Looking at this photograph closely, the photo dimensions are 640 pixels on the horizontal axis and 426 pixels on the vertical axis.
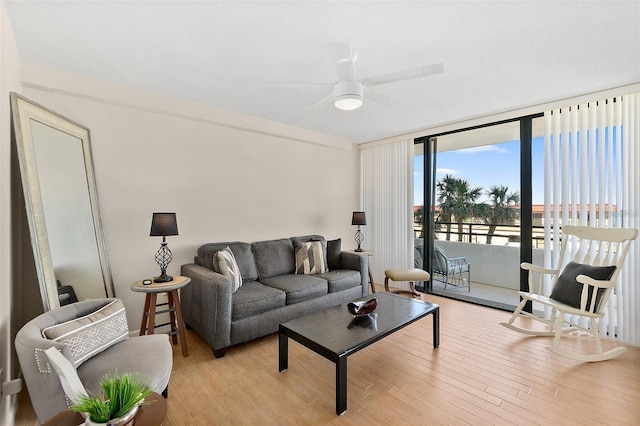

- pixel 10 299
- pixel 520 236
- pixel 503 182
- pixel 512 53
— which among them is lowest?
pixel 10 299

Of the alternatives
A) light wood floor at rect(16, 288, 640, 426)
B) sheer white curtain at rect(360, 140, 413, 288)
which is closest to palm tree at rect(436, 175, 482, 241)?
sheer white curtain at rect(360, 140, 413, 288)

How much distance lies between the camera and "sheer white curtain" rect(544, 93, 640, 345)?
2859 mm

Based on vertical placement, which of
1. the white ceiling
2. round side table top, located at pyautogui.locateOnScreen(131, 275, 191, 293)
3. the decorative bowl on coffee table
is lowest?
the decorative bowl on coffee table

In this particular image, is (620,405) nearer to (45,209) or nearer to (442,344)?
(442,344)

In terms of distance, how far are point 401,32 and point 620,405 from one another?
2.95 meters

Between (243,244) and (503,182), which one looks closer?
(243,244)

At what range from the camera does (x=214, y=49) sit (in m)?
2.21

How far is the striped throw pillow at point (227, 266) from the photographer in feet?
9.75

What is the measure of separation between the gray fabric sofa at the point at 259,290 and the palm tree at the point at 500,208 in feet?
5.90

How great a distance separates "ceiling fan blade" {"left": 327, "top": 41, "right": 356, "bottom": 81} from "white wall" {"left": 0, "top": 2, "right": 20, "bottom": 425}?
2022 mm

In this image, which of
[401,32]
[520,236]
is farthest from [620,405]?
[401,32]

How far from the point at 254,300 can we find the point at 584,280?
9.68 feet

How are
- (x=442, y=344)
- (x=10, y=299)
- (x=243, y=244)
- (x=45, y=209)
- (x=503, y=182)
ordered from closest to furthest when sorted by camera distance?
1. (x=10, y=299)
2. (x=45, y=209)
3. (x=442, y=344)
4. (x=243, y=244)
5. (x=503, y=182)

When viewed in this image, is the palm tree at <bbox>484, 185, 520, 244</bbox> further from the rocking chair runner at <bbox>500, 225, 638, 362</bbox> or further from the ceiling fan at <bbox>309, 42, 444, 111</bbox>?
the ceiling fan at <bbox>309, 42, 444, 111</bbox>
